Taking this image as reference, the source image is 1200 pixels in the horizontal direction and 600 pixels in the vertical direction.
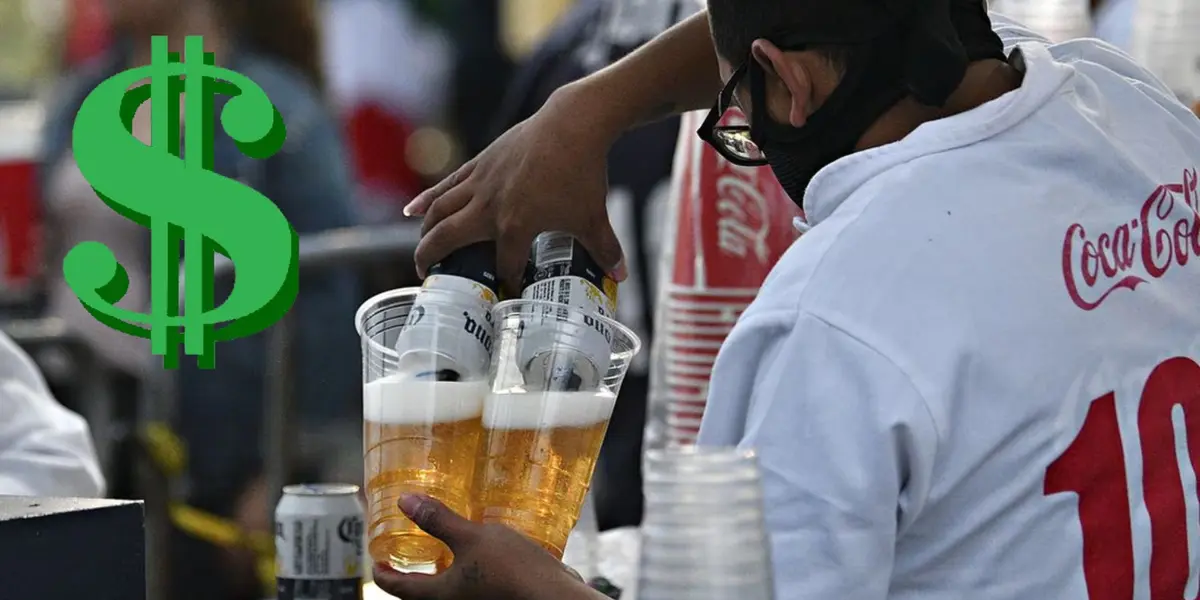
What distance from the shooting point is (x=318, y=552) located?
1.84 metres

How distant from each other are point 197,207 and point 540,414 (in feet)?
2.13

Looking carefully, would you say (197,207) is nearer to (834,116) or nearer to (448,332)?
(448,332)

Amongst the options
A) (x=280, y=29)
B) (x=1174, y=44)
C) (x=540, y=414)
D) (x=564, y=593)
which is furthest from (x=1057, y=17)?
(x=280, y=29)

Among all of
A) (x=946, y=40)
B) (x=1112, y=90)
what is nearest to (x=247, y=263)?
(x=946, y=40)

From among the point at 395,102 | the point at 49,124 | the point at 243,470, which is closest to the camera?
the point at 243,470

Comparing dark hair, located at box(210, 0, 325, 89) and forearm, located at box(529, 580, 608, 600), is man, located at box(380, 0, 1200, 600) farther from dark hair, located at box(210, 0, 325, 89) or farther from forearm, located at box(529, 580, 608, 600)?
dark hair, located at box(210, 0, 325, 89)

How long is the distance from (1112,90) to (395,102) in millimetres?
5914

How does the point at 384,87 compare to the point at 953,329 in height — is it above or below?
above

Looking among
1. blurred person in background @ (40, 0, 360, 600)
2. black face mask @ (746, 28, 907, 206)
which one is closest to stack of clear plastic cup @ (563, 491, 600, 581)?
black face mask @ (746, 28, 907, 206)

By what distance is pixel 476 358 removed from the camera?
5.27 ft

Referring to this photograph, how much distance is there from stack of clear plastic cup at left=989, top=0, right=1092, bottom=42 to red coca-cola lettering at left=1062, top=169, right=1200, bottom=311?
1164mm

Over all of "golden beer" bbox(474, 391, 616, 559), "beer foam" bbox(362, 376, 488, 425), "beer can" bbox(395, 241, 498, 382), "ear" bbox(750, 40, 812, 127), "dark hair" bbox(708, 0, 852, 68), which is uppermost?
"dark hair" bbox(708, 0, 852, 68)

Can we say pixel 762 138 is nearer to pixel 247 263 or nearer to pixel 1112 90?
pixel 1112 90

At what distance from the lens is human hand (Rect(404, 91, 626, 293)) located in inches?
73.0
